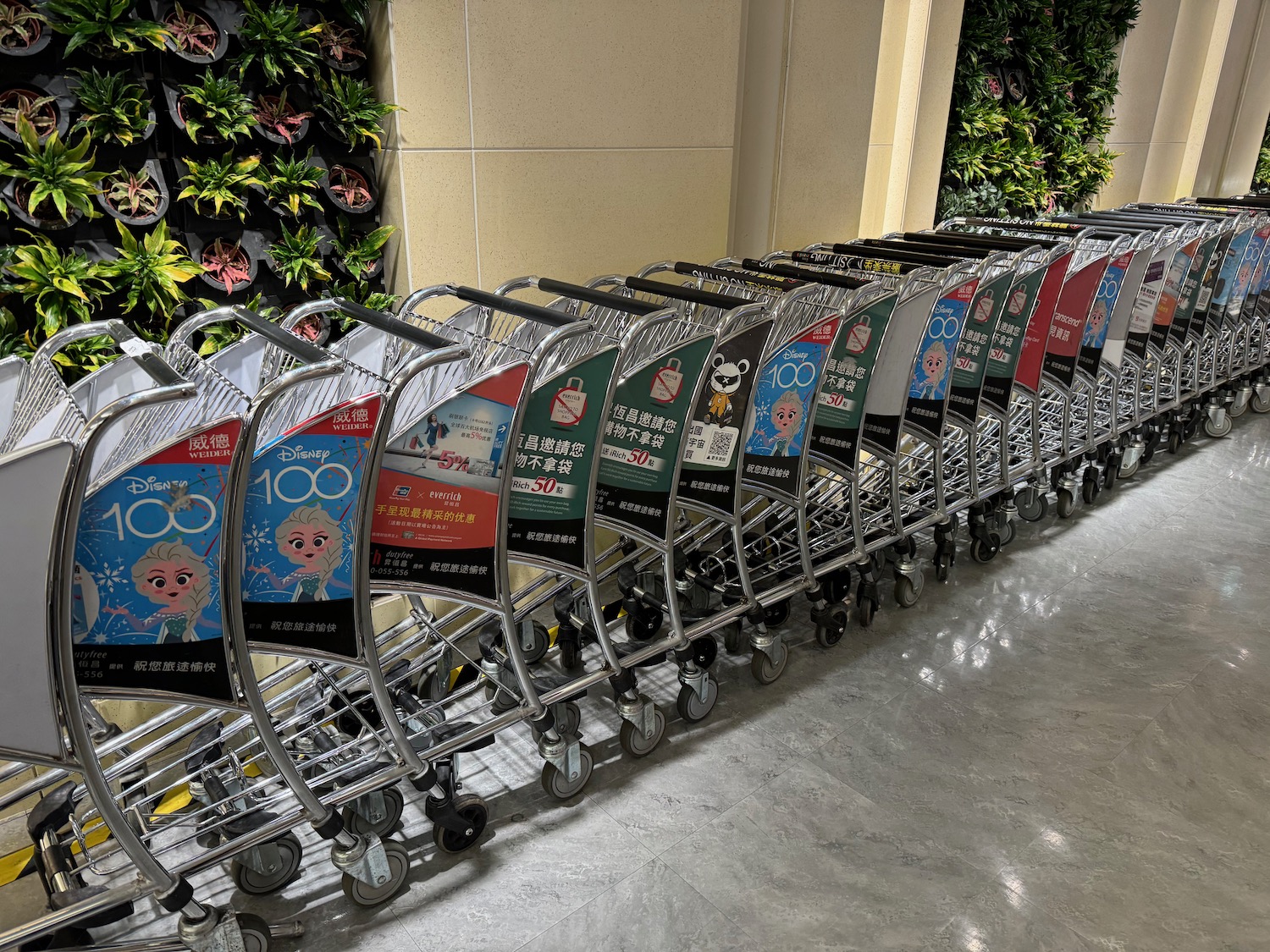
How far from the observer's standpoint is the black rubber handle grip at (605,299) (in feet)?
7.47

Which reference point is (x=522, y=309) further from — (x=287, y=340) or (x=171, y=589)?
(x=171, y=589)

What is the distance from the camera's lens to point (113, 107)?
93.1 inches

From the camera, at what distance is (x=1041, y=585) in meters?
3.53

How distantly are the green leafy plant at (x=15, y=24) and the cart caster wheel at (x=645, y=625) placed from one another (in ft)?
7.11

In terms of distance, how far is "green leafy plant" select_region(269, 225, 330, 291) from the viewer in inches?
108

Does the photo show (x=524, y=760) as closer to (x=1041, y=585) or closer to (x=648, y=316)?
(x=648, y=316)

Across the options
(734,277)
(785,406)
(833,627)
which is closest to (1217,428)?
(833,627)

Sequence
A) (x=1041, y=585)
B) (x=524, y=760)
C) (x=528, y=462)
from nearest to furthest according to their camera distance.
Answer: (x=528, y=462), (x=524, y=760), (x=1041, y=585)

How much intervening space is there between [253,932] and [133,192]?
6.21ft

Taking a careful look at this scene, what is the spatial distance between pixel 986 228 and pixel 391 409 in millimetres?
3700

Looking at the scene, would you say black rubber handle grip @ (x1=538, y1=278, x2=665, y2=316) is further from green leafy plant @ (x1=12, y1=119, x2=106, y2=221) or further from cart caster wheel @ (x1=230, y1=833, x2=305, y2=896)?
cart caster wheel @ (x1=230, y1=833, x2=305, y2=896)

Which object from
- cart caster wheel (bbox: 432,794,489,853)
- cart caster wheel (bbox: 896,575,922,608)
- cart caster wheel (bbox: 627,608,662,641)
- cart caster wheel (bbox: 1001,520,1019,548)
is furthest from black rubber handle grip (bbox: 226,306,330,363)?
cart caster wheel (bbox: 1001,520,1019,548)

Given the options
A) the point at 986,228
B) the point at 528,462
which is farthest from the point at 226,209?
the point at 986,228

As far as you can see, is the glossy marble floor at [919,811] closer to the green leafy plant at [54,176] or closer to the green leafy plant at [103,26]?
the green leafy plant at [54,176]
